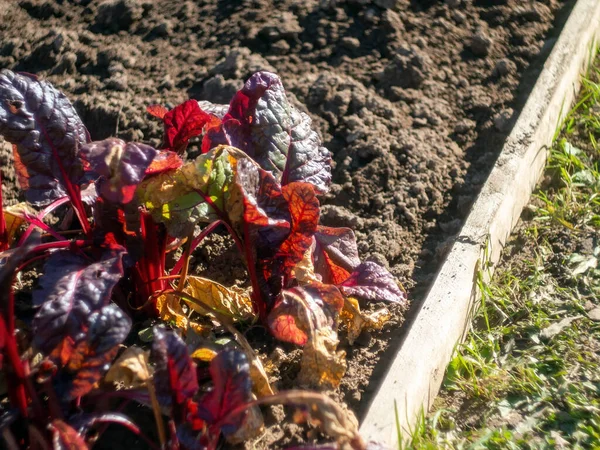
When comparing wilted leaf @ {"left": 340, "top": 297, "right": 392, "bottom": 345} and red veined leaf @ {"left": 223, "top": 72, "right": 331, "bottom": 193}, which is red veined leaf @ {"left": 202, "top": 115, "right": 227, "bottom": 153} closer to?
red veined leaf @ {"left": 223, "top": 72, "right": 331, "bottom": 193}

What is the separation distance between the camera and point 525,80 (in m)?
3.77

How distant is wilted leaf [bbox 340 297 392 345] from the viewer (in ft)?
8.36

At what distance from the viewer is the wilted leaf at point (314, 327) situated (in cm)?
227

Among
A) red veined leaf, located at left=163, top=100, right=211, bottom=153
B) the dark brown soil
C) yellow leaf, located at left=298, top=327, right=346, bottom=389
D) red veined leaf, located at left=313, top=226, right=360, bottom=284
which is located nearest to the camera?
yellow leaf, located at left=298, top=327, right=346, bottom=389

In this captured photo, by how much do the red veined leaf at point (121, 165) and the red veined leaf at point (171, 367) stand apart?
0.38 metres

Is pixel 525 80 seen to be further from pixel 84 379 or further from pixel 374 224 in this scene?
pixel 84 379

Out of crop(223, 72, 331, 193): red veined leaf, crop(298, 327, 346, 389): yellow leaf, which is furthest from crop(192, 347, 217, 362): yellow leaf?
crop(223, 72, 331, 193): red veined leaf

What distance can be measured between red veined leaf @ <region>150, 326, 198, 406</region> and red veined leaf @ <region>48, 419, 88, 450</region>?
8.9 inches

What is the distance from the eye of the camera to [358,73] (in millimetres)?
3617

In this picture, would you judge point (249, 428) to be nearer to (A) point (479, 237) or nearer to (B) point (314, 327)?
(B) point (314, 327)

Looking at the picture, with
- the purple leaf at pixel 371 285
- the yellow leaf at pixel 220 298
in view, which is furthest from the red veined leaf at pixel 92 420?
the purple leaf at pixel 371 285

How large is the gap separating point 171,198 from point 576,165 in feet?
6.90

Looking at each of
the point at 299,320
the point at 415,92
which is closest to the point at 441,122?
the point at 415,92

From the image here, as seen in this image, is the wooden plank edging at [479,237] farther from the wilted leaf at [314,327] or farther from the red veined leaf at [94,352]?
the red veined leaf at [94,352]
